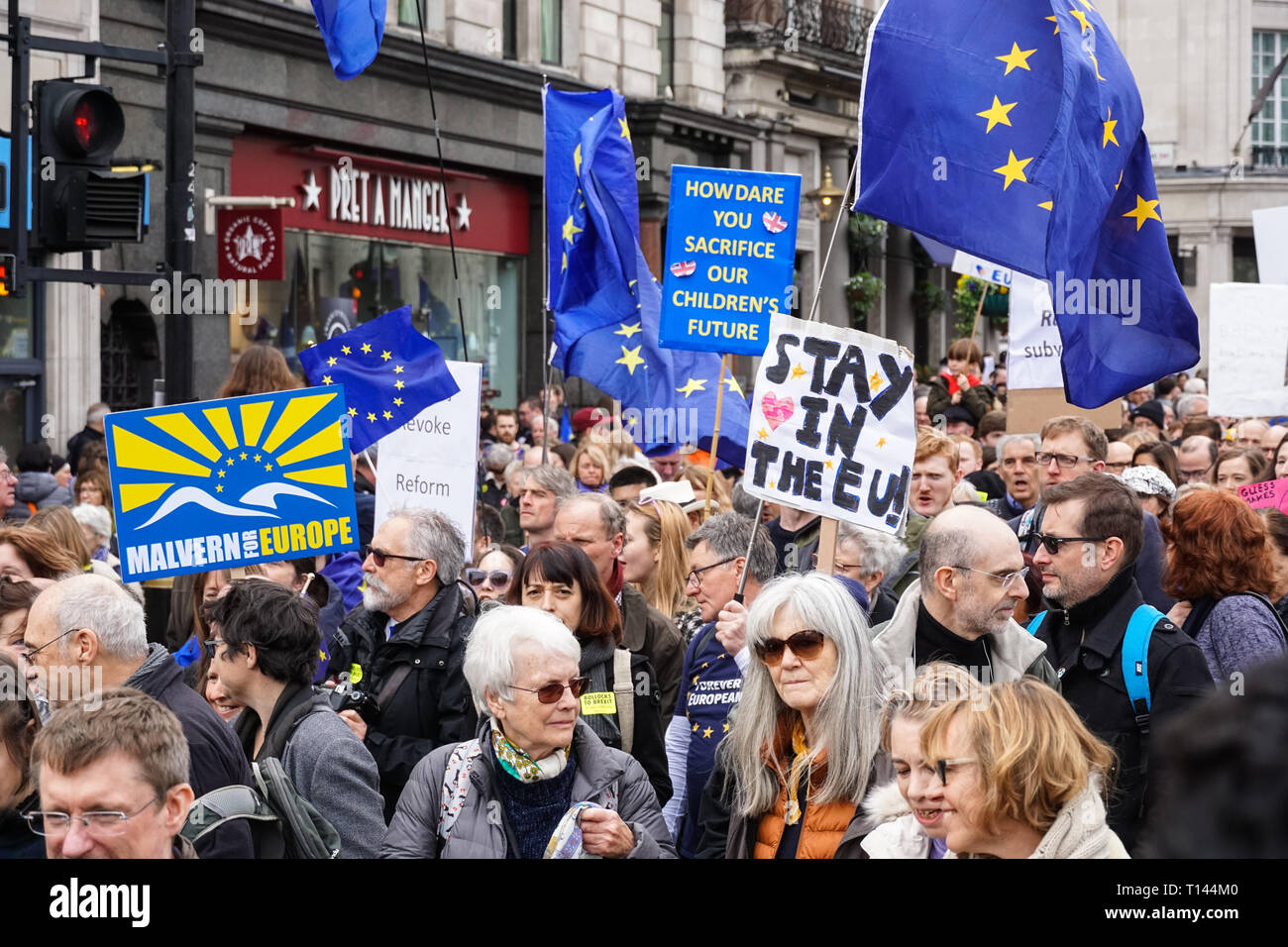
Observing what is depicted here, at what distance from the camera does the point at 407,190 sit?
21.9 m

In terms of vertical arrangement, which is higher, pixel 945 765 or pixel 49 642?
pixel 49 642

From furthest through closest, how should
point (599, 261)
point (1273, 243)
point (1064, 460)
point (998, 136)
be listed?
point (1273, 243) < point (599, 261) < point (1064, 460) < point (998, 136)

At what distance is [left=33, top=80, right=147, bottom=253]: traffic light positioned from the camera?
868 cm

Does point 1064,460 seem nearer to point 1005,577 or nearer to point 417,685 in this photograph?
point 1005,577

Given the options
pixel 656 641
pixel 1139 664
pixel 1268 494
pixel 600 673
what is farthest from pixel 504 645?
pixel 1268 494

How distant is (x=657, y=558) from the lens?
7.51 metres

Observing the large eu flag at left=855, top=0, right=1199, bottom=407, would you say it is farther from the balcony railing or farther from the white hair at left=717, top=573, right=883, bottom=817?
the balcony railing

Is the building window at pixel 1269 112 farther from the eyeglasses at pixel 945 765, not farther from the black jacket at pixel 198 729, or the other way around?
the eyeglasses at pixel 945 765

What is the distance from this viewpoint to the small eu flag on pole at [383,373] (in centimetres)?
889

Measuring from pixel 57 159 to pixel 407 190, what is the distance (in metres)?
13.3

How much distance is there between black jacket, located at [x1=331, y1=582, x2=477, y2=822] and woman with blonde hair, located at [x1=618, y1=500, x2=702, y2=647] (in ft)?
4.50

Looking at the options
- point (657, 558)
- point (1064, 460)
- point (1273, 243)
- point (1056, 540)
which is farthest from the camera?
point (1273, 243)

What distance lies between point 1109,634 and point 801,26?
90.8 feet
